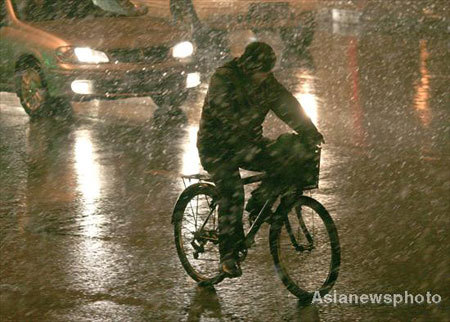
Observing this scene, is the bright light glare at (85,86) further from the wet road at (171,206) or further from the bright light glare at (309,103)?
the bright light glare at (309,103)

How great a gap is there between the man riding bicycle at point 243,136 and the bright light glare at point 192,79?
7756 mm

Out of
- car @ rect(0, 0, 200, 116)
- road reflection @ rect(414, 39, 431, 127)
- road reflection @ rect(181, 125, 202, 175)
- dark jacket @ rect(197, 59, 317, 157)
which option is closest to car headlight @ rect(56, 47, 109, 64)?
car @ rect(0, 0, 200, 116)

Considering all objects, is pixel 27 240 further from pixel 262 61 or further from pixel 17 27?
pixel 17 27

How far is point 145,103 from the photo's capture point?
1589 centimetres

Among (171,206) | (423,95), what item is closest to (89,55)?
(423,95)

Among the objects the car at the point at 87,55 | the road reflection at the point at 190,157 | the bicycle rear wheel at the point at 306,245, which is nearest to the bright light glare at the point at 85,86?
the car at the point at 87,55

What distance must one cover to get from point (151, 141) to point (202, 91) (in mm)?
4053

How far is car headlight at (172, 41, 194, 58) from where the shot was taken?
14.8 metres

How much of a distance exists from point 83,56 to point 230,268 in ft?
25.7

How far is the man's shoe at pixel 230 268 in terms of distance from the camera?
7.04 meters

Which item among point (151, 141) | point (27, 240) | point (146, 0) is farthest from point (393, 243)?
point (146, 0)

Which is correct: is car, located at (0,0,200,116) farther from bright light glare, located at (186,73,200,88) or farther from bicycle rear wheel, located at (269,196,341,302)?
bicycle rear wheel, located at (269,196,341,302)

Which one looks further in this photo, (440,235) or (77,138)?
(77,138)

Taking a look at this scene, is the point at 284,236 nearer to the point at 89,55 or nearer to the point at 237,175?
the point at 237,175
